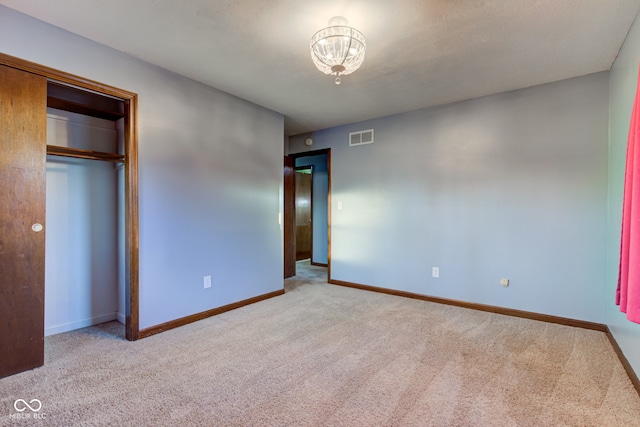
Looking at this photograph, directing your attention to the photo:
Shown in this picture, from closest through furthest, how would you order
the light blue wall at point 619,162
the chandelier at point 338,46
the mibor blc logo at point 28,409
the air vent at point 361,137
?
the mibor blc logo at point 28,409 < the chandelier at point 338,46 < the light blue wall at point 619,162 < the air vent at point 361,137

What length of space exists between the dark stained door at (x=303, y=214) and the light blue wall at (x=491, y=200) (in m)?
2.43

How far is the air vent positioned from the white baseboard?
143 inches

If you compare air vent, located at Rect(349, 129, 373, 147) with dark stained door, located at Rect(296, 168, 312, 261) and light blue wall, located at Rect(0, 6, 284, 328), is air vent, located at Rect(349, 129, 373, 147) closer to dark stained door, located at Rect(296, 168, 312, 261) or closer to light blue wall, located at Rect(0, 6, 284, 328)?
light blue wall, located at Rect(0, 6, 284, 328)

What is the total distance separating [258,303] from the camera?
12.0ft

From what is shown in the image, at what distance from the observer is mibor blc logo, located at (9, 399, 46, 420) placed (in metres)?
1.60

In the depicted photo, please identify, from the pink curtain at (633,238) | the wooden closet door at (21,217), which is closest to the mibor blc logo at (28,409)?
the wooden closet door at (21,217)

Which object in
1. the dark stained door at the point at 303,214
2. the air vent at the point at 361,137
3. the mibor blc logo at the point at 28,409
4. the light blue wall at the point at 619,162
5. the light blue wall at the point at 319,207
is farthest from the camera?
the dark stained door at the point at 303,214

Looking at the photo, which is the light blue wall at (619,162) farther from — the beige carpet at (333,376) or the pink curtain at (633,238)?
the pink curtain at (633,238)

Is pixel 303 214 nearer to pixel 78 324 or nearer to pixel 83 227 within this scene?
pixel 83 227

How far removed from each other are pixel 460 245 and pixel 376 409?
2445 millimetres

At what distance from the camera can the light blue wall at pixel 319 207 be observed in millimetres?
6227

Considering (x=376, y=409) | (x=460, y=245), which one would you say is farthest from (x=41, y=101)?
(x=460, y=245)

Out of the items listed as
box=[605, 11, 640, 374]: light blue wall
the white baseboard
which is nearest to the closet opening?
the white baseboard

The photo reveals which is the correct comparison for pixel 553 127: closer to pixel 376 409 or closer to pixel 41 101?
pixel 376 409
